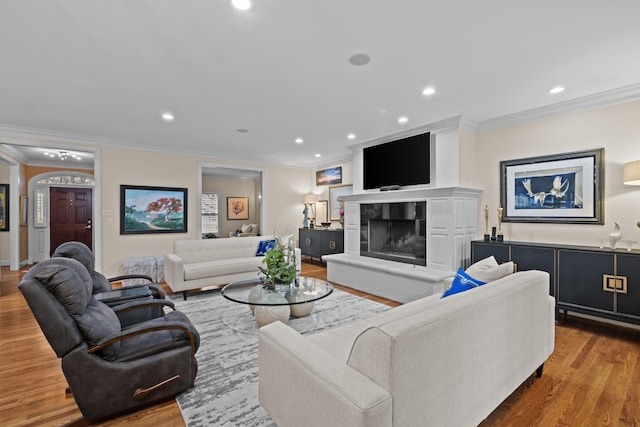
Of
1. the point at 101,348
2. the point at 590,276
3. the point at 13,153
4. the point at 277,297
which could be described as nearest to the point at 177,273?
the point at 277,297

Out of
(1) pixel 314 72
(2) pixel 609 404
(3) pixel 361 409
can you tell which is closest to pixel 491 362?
(3) pixel 361 409

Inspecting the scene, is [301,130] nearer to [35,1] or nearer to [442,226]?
[442,226]

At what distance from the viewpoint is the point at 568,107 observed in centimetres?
348

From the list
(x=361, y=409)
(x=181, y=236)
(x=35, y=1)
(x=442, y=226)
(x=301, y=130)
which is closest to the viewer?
(x=361, y=409)

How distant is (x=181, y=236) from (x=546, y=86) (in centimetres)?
634

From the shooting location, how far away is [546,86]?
3043 millimetres

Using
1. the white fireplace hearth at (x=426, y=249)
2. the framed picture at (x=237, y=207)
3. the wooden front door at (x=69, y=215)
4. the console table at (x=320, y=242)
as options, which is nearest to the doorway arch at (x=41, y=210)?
the wooden front door at (x=69, y=215)

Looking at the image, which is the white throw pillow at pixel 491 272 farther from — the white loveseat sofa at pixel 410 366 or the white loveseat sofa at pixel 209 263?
the white loveseat sofa at pixel 209 263

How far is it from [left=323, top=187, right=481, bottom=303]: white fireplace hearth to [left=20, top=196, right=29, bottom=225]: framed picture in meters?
7.33

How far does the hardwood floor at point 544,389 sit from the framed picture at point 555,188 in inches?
53.5

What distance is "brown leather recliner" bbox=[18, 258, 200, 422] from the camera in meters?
1.61

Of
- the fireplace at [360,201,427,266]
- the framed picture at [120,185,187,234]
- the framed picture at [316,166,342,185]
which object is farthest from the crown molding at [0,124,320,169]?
the fireplace at [360,201,427,266]

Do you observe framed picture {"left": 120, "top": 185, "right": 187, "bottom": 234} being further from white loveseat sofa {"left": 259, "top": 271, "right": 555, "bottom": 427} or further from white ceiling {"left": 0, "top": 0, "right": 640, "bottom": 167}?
white loveseat sofa {"left": 259, "top": 271, "right": 555, "bottom": 427}

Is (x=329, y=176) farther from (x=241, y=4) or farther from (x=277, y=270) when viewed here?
(x=241, y=4)
